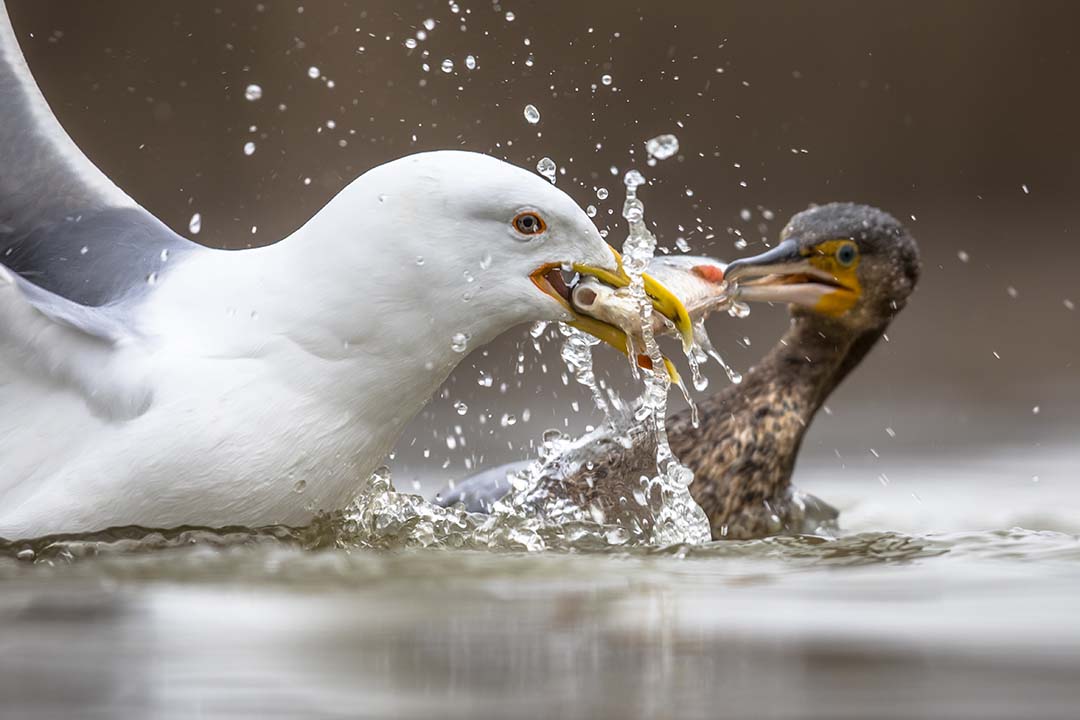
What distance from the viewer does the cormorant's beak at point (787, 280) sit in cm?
382

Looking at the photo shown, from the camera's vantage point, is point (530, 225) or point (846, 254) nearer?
point (530, 225)

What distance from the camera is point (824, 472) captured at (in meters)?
4.55

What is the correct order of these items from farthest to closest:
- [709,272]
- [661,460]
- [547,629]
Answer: [709,272], [661,460], [547,629]

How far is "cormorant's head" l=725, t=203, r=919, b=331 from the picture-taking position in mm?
3898

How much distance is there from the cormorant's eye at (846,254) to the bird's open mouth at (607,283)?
1056 millimetres

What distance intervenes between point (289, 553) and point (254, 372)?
267mm

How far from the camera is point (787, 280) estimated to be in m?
3.95

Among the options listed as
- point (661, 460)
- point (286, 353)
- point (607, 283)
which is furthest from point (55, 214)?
point (661, 460)

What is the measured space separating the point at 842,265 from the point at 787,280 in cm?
12

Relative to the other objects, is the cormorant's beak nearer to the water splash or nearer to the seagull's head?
the water splash

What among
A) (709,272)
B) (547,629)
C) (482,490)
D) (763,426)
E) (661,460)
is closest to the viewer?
(547,629)

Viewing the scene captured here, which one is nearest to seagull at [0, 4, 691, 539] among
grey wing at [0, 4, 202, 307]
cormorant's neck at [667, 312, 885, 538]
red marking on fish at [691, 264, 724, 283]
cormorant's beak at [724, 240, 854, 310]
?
grey wing at [0, 4, 202, 307]

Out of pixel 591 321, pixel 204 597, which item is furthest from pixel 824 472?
pixel 204 597

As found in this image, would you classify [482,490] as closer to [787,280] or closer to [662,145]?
[662,145]
